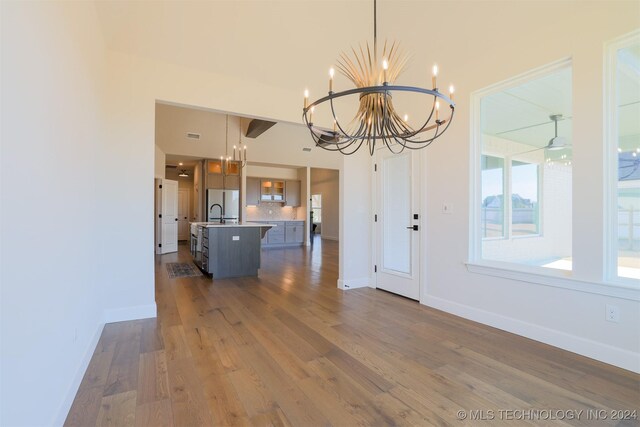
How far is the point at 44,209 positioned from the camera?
4.62ft

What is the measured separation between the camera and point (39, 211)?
1.35 meters

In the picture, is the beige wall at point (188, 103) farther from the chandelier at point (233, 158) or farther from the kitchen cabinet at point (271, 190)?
the kitchen cabinet at point (271, 190)

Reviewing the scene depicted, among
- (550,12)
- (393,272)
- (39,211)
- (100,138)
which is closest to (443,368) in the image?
(393,272)

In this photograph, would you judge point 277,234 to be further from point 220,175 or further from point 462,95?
point 462,95

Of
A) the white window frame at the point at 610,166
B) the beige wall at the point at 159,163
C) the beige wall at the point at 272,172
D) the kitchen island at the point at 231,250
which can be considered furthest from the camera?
the beige wall at the point at 272,172

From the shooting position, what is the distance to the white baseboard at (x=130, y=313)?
307 cm

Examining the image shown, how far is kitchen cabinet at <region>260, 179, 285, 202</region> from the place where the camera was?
10289 millimetres

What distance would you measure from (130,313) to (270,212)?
24.6 feet

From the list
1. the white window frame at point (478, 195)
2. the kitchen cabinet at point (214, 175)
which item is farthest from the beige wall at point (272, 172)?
the white window frame at point (478, 195)

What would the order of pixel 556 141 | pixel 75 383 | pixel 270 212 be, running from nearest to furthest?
pixel 75 383
pixel 556 141
pixel 270 212

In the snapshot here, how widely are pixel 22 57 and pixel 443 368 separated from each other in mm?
2886

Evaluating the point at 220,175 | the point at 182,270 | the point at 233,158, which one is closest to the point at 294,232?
the point at 220,175

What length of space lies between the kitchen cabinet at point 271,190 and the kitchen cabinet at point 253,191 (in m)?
0.14

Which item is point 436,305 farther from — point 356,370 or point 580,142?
point 580,142
